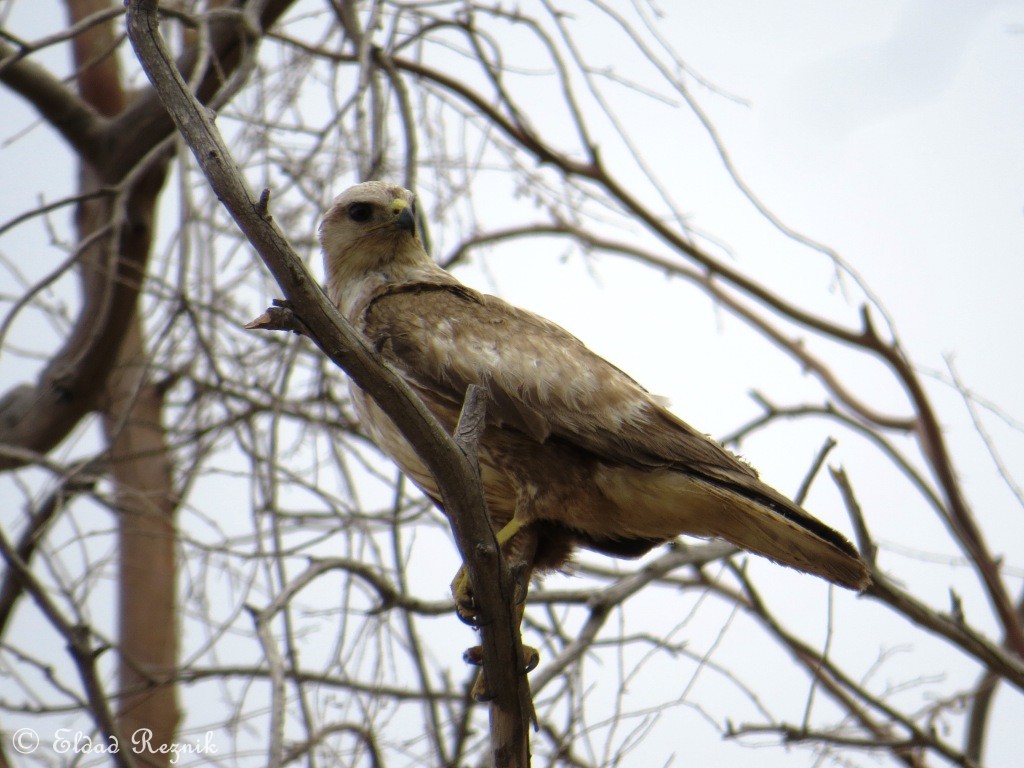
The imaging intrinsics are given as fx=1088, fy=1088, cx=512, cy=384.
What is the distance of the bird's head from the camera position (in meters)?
4.17

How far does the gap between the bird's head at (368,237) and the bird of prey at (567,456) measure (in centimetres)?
45

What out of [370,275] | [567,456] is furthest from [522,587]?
[370,275]

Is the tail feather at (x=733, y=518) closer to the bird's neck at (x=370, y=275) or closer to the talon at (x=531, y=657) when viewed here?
the talon at (x=531, y=657)

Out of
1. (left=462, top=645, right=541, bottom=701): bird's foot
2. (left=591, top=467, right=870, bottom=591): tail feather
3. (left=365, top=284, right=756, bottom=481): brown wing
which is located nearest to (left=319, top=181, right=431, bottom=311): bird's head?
(left=365, top=284, right=756, bottom=481): brown wing

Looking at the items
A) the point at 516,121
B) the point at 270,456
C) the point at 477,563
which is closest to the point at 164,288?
the point at 270,456

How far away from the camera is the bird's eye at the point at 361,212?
4184 millimetres

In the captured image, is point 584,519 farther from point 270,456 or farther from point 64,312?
point 64,312

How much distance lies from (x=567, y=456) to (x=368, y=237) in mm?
1325

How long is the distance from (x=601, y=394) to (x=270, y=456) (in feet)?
4.25

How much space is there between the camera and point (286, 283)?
224 cm

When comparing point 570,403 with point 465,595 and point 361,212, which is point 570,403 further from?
point 361,212

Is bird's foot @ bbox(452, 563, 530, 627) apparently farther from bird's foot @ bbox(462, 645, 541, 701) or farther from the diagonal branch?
the diagonal branch

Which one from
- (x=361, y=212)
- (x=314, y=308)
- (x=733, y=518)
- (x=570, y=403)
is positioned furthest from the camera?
(x=361, y=212)

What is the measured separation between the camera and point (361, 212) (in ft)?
13.8
